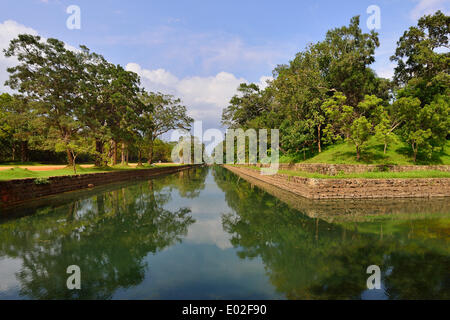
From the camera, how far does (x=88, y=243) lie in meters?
6.62

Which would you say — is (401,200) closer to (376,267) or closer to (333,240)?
(333,240)

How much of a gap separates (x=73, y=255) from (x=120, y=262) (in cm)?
148

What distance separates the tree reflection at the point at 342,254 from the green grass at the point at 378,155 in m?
12.1

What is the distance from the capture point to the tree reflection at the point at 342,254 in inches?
164

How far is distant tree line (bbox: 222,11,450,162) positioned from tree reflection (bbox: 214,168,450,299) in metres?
12.4

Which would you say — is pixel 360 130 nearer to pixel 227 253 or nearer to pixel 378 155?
pixel 378 155

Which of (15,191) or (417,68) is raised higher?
(417,68)

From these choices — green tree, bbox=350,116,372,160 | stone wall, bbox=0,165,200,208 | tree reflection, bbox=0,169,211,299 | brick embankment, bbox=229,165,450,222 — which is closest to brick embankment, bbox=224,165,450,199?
brick embankment, bbox=229,165,450,222

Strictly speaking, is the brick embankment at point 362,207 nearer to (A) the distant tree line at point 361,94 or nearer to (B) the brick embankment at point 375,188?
(B) the brick embankment at point 375,188

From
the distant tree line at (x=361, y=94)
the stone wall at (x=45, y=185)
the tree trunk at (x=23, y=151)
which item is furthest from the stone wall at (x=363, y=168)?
the tree trunk at (x=23, y=151)

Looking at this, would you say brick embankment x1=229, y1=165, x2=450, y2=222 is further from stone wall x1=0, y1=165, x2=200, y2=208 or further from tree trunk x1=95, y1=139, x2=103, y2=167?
tree trunk x1=95, y1=139, x2=103, y2=167
